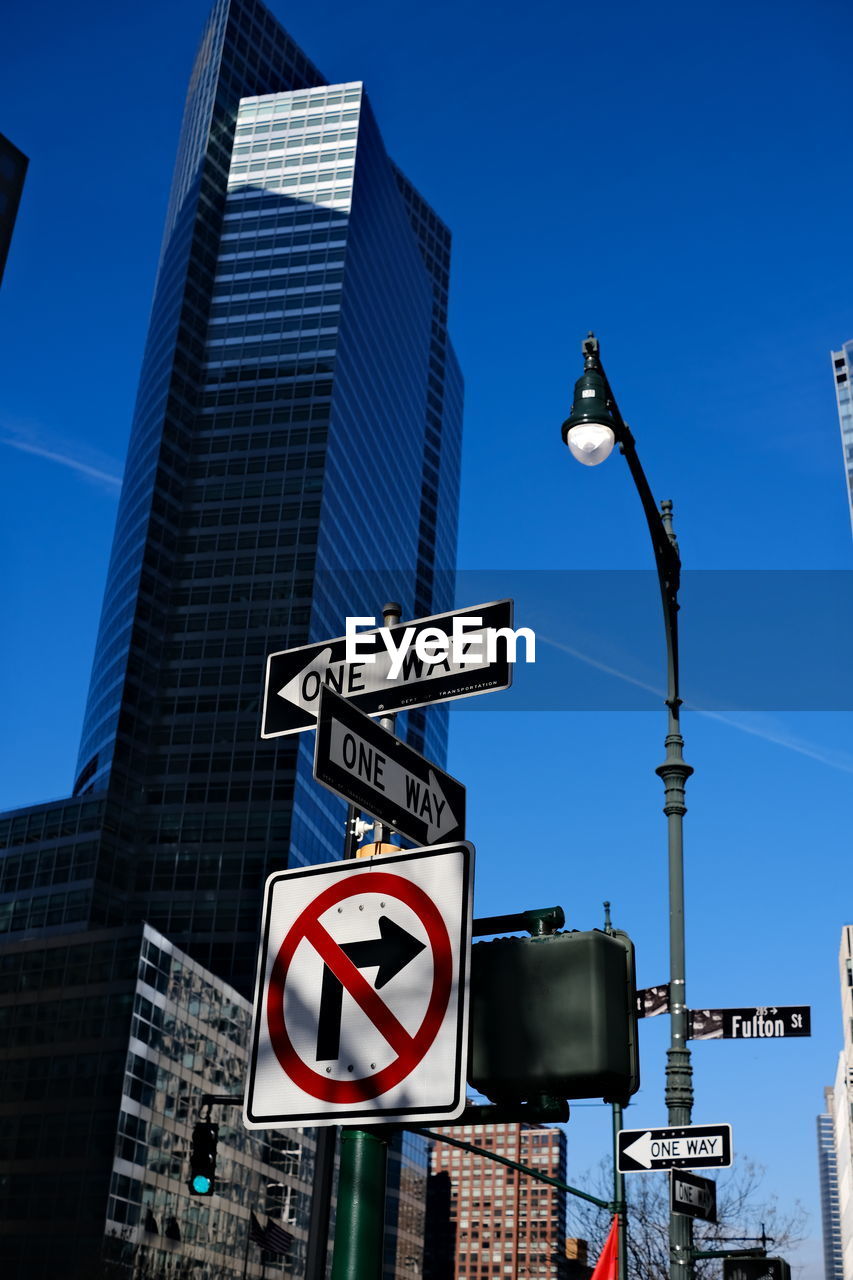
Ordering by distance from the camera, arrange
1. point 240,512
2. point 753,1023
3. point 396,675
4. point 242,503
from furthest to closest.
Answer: point 242,503 < point 240,512 < point 753,1023 < point 396,675

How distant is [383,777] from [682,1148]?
919cm

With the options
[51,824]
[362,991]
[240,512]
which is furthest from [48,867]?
[362,991]

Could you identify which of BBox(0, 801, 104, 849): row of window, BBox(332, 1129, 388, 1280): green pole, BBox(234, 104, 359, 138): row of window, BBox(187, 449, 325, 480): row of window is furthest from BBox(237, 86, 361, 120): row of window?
BBox(332, 1129, 388, 1280): green pole

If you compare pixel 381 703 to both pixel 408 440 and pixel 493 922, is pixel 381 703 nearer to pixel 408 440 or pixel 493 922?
pixel 493 922

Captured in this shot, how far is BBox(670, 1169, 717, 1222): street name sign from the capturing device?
12273mm

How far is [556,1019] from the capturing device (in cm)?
328

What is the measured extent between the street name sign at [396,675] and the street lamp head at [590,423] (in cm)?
649

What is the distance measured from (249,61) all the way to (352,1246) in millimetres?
211873

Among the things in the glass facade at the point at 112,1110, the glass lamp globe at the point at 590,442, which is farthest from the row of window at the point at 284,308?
the glass lamp globe at the point at 590,442

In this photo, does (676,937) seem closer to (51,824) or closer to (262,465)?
(51,824)

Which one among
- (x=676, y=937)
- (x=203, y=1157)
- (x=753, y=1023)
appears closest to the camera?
(x=753, y=1023)

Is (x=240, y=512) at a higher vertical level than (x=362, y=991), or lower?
higher

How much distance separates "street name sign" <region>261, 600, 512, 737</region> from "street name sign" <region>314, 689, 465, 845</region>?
433mm

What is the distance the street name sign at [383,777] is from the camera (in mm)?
4219
